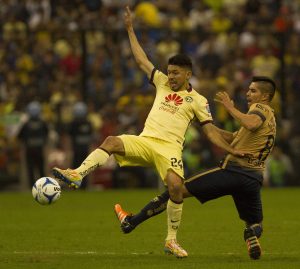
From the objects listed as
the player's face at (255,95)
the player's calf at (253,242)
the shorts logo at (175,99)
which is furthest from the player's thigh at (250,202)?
the shorts logo at (175,99)

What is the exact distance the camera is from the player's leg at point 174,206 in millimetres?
11570

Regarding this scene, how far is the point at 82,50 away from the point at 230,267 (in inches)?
643

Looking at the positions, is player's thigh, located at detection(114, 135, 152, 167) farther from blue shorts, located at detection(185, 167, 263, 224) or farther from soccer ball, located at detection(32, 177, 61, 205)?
soccer ball, located at detection(32, 177, 61, 205)

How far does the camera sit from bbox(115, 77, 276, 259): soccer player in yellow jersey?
11.5 meters

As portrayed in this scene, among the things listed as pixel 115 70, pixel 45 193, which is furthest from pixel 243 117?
pixel 115 70

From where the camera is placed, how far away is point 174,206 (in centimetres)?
1164

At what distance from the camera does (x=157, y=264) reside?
10984 mm

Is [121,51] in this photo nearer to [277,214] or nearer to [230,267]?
[277,214]

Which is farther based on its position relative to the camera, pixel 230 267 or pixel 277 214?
pixel 277 214

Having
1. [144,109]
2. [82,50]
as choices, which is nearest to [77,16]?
[82,50]

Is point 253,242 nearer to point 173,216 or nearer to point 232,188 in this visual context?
point 232,188

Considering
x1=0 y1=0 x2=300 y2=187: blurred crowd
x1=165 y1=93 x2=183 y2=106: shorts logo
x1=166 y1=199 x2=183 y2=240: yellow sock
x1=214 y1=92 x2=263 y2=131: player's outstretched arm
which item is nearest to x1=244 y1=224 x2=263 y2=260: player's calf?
x1=166 y1=199 x2=183 y2=240: yellow sock

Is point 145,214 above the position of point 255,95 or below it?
below

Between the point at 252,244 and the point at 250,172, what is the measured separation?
781 mm
